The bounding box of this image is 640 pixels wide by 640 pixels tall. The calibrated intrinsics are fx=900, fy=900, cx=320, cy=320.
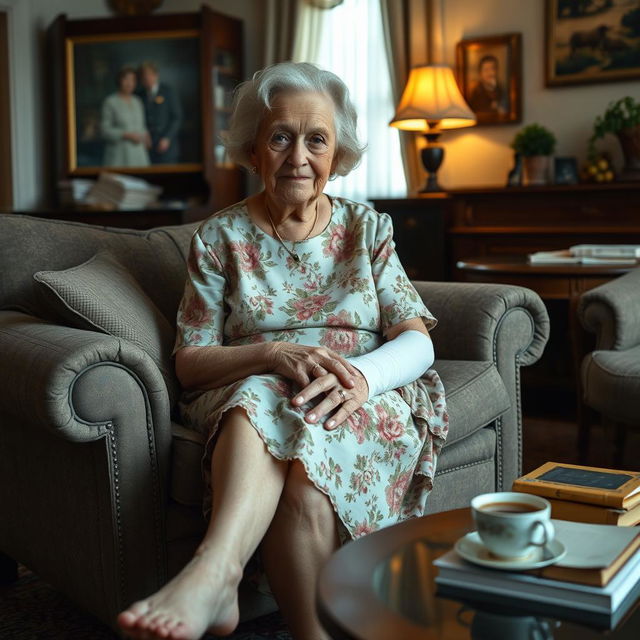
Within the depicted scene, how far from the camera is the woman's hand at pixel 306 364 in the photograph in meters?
1.67

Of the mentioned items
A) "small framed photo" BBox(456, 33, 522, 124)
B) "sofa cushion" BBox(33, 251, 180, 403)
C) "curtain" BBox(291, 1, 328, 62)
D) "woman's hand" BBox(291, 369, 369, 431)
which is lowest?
"woman's hand" BBox(291, 369, 369, 431)

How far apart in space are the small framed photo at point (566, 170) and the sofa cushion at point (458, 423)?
8.11 ft

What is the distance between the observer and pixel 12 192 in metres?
5.62

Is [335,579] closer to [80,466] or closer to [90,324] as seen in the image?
[80,466]

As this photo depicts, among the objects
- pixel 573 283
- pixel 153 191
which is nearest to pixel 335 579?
pixel 573 283

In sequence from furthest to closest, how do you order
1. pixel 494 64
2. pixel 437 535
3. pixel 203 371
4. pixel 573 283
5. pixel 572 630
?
pixel 494 64, pixel 573 283, pixel 203 371, pixel 437 535, pixel 572 630

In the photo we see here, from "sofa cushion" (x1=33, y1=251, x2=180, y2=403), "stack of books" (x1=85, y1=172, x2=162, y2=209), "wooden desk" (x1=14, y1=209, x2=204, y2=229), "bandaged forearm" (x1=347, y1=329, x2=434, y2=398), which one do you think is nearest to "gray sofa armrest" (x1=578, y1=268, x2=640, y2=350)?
"bandaged forearm" (x1=347, y1=329, x2=434, y2=398)

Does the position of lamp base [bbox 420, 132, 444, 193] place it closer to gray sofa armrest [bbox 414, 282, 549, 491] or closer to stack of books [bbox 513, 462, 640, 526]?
gray sofa armrest [bbox 414, 282, 549, 491]

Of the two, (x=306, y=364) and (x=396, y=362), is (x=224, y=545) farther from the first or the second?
(x=396, y=362)

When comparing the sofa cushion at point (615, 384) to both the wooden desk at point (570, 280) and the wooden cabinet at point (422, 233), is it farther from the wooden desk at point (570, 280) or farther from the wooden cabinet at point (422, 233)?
the wooden cabinet at point (422, 233)

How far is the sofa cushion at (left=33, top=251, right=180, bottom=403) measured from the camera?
1830 millimetres

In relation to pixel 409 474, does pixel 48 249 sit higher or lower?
higher

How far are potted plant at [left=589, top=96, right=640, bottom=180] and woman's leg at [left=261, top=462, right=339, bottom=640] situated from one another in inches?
126

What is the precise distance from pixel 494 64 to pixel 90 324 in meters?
3.53
